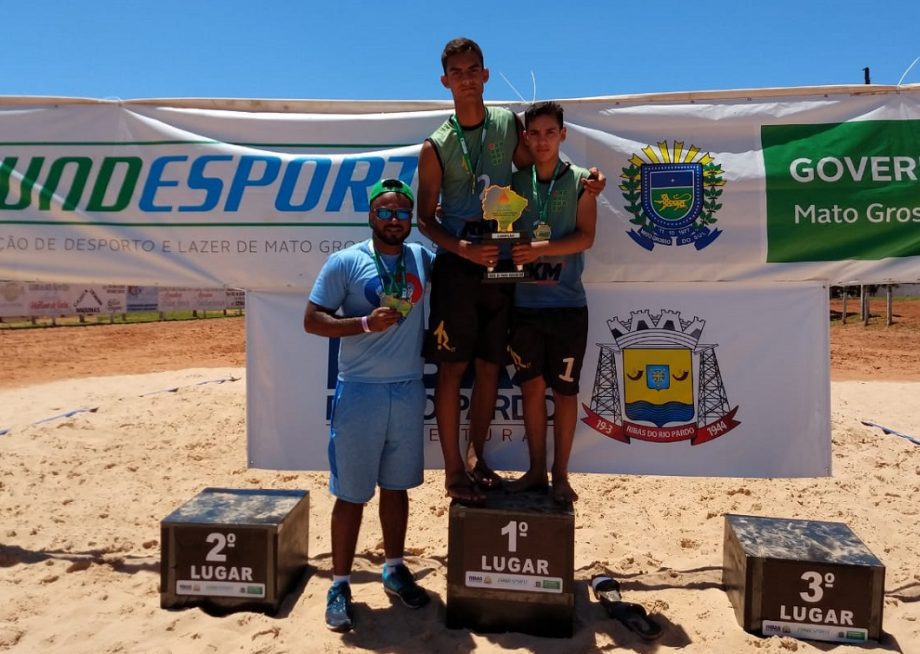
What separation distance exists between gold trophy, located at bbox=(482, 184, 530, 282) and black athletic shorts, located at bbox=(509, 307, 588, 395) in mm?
297

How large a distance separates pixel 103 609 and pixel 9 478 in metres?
2.57

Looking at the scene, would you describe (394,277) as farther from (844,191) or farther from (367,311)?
(844,191)

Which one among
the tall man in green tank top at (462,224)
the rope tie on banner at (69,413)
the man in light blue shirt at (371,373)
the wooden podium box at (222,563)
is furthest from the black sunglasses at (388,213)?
the rope tie on banner at (69,413)

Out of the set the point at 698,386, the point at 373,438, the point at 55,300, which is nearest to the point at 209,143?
the point at 373,438

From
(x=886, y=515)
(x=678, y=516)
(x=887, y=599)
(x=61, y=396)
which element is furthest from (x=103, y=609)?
(x=61, y=396)

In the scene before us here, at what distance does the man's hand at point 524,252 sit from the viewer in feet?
9.44

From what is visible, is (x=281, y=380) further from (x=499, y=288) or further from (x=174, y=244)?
(x=499, y=288)

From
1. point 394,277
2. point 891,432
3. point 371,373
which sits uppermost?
point 394,277

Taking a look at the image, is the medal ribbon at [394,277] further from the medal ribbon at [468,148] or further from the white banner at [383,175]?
the white banner at [383,175]

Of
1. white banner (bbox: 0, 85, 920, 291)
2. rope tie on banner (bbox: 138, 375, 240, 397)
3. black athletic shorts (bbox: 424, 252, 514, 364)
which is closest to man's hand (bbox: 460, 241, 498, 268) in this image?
black athletic shorts (bbox: 424, 252, 514, 364)

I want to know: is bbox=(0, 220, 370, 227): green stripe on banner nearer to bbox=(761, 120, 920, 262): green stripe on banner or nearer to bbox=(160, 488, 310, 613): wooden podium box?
bbox=(160, 488, 310, 613): wooden podium box

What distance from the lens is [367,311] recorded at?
3008mm

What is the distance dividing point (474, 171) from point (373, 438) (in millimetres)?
1361

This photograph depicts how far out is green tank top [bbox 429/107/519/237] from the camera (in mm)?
3066
